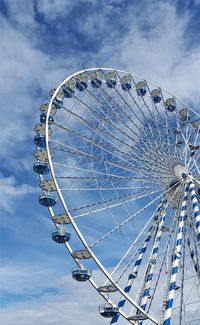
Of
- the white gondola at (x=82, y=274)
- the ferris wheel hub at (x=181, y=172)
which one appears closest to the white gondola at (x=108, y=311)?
the white gondola at (x=82, y=274)

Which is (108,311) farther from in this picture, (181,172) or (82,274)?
(181,172)

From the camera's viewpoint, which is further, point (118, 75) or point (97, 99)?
point (118, 75)

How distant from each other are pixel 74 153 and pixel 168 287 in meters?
9.53

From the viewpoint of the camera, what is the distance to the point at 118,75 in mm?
33094

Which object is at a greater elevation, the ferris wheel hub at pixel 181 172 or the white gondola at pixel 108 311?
the ferris wheel hub at pixel 181 172

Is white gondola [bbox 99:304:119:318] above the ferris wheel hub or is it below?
below

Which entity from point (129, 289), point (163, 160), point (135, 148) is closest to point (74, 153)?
point (135, 148)

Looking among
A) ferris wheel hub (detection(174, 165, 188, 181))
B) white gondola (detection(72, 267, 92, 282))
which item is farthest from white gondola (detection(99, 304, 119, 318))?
ferris wheel hub (detection(174, 165, 188, 181))

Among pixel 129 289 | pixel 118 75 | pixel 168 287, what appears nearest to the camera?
pixel 168 287

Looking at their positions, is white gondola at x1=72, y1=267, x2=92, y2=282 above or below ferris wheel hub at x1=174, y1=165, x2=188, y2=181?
below

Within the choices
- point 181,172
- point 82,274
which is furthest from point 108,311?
point 181,172

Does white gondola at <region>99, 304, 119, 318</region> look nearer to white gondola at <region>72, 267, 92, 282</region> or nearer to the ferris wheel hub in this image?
white gondola at <region>72, 267, 92, 282</region>

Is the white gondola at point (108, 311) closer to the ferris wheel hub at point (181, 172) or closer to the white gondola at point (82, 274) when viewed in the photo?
the white gondola at point (82, 274)

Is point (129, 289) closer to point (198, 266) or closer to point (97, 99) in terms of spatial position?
point (198, 266)
